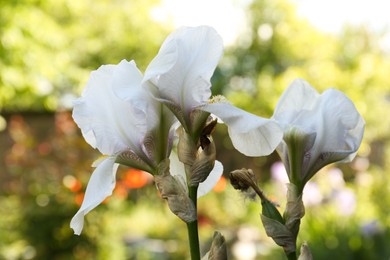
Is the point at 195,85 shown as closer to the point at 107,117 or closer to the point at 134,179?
the point at 107,117

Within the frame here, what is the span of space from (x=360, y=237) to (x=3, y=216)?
421cm

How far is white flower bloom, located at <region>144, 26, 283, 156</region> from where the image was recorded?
0.66m

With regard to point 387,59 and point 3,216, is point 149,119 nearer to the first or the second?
point 3,216

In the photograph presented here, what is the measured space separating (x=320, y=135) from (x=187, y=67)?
18 centimetres

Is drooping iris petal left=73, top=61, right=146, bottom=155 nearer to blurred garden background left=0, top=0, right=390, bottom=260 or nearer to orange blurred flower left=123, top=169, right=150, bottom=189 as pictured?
blurred garden background left=0, top=0, right=390, bottom=260

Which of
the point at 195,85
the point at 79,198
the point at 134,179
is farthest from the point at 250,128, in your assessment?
the point at 134,179

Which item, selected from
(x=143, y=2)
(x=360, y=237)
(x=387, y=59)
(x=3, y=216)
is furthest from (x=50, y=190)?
(x=387, y=59)

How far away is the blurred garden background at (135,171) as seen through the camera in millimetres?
5105

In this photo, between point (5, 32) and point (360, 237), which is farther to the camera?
point (5, 32)

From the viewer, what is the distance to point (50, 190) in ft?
19.9

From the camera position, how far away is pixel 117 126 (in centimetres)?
73

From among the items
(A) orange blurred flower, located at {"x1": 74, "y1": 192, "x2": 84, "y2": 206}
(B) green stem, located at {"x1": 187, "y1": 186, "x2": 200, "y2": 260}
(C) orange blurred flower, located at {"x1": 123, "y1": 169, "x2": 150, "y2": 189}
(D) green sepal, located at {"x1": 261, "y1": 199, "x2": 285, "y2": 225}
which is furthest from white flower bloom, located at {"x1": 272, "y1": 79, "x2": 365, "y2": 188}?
(C) orange blurred flower, located at {"x1": 123, "y1": 169, "x2": 150, "y2": 189}

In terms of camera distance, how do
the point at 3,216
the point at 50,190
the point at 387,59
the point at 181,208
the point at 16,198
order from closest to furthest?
1. the point at 181,208
2. the point at 50,190
3. the point at 3,216
4. the point at 16,198
5. the point at 387,59

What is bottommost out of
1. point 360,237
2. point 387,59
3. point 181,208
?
Result: point 387,59
